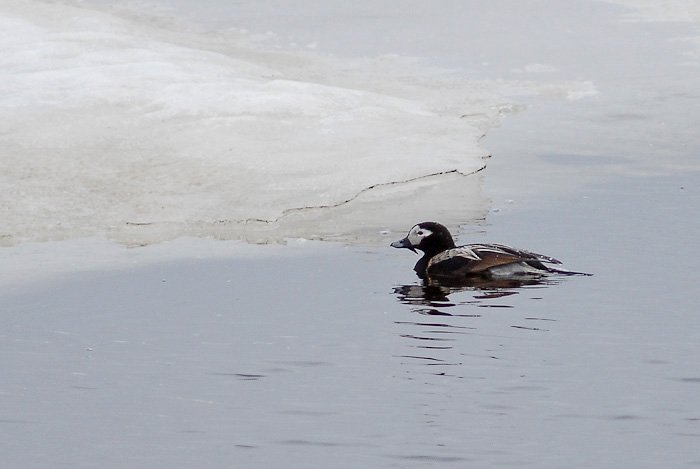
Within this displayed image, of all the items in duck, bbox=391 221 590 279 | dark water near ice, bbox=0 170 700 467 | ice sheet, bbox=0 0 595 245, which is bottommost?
dark water near ice, bbox=0 170 700 467

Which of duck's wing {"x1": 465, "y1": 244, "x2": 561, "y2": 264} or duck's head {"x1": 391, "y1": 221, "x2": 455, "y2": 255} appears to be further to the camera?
duck's head {"x1": 391, "y1": 221, "x2": 455, "y2": 255}

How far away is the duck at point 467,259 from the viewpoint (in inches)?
333

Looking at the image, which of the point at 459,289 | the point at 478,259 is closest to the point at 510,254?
the point at 478,259

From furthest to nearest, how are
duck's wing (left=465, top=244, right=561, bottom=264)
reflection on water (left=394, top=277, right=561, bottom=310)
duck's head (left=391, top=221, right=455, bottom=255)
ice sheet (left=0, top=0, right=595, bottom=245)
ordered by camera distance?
ice sheet (left=0, top=0, right=595, bottom=245) < duck's head (left=391, top=221, right=455, bottom=255) < duck's wing (left=465, top=244, right=561, bottom=264) < reflection on water (left=394, top=277, right=561, bottom=310)

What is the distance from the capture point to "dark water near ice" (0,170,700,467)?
526cm

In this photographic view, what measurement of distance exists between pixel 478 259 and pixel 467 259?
0.11 meters

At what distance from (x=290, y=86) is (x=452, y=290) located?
17.2 feet

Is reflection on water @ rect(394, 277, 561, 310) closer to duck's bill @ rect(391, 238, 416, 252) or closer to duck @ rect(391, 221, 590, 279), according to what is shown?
duck @ rect(391, 221, 590, 279)

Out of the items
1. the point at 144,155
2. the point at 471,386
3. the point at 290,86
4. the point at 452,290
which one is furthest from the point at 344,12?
the point at 471,386

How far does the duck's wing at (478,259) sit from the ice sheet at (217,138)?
822 millimetres

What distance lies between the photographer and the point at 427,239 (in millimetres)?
8969

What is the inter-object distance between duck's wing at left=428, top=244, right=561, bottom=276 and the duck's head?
0.31 ft

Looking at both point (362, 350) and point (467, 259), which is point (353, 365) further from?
point (467, 259)

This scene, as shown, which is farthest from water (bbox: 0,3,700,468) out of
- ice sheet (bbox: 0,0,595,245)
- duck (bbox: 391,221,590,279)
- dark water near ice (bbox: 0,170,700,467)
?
ice sheet (bbox: 0,0,595,245)
